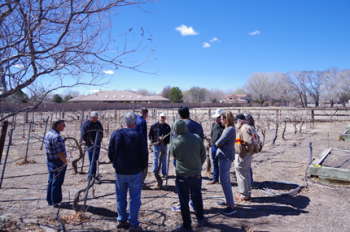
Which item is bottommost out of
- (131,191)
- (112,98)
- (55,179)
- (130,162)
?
(55,179)

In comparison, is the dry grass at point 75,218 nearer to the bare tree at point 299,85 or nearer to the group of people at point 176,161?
the group of people at point 176,161

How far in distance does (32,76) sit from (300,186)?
5451 millimetres

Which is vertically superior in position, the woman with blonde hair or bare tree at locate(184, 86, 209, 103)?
bare tree at locate(184, 86, 209, 103)

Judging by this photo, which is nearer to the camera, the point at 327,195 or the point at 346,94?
the point at 327,195

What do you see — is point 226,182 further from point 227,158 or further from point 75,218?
point 75,218

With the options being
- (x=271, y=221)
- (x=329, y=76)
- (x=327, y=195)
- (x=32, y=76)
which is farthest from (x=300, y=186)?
(x=329, y=76)

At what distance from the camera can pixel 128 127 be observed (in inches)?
124

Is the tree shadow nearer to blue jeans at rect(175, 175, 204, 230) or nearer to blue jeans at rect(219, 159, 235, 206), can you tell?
blue jeans at rect(219, 159, 235, 206)

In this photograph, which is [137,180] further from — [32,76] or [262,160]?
[262,160]

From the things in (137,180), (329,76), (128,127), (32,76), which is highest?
(329,76)

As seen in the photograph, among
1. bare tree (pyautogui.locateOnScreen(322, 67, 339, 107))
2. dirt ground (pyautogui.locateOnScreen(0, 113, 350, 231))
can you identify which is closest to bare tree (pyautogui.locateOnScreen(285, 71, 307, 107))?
bare tree (pyautogui.locateOnScreen(322, 67, 339, 107))

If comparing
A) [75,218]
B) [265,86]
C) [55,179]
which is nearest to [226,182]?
[75,218]

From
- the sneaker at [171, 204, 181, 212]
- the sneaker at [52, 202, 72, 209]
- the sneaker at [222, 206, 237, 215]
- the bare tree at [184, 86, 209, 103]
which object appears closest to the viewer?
the sneaker at [222, 206, 237, 215]

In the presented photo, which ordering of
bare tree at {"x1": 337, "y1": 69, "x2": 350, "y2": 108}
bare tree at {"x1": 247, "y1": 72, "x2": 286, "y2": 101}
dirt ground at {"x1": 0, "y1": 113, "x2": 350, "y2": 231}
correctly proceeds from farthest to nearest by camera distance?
1. bare tree at {"x1": 247, "y1": 72, "x2": 286, "y2": 101}
2. bare tree at {"x1": 337, "y1": 69, "x2": 350, "y2": 108}
3. dirt ground at {"x1": 0, "y1": 113, "x2": 350, "y2": 231}
